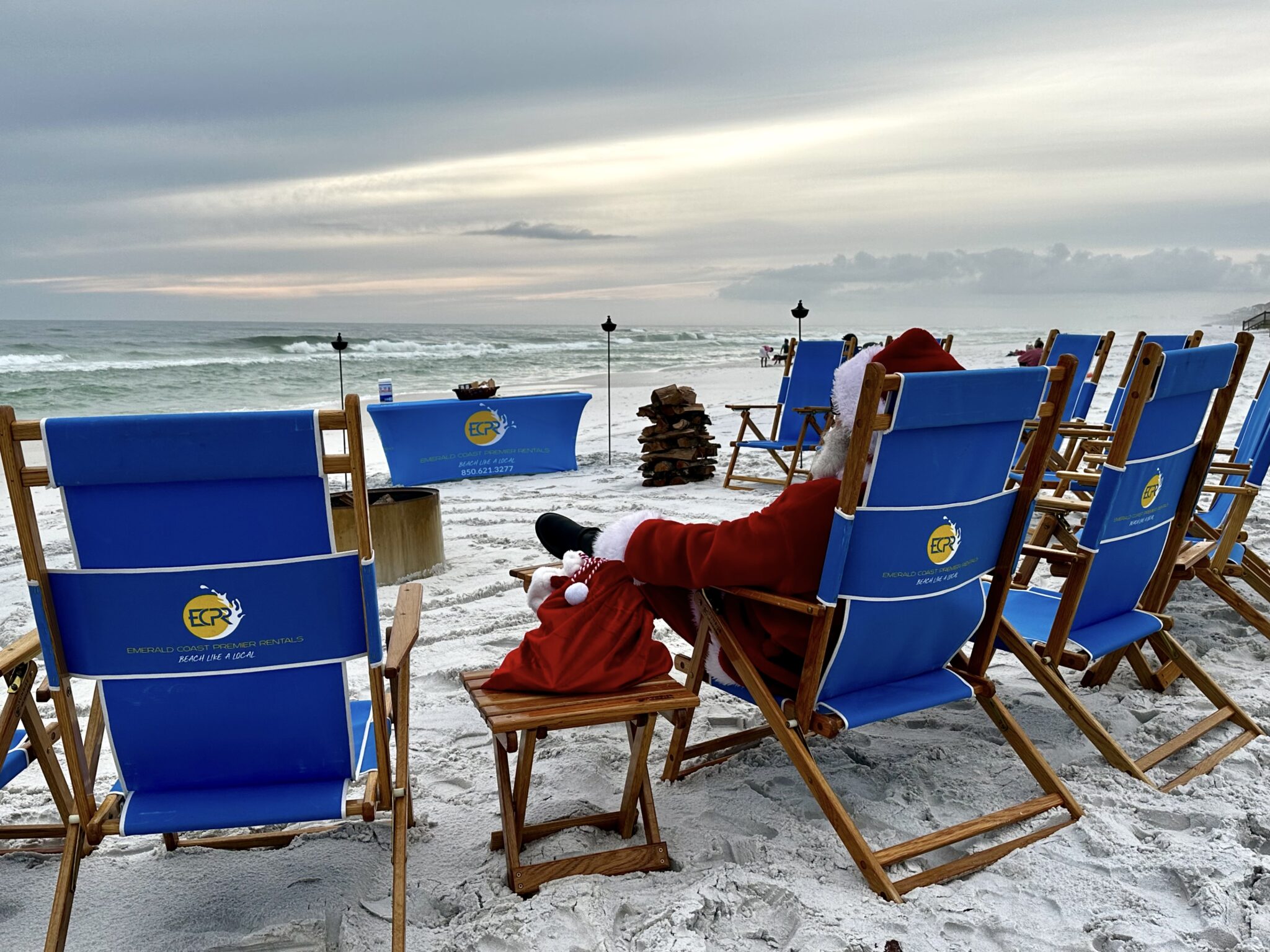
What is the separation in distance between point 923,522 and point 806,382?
571 centimetres

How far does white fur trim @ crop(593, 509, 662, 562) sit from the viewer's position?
7.42 ft

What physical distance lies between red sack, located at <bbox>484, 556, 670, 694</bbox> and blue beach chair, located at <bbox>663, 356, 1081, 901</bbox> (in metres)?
0.19

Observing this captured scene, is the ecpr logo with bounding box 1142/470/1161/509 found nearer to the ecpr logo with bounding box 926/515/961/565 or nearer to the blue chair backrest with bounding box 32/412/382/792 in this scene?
the ecpr logo with bounding box 926/515/961/565

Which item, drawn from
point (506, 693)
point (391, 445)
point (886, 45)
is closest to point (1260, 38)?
point (886, 45)

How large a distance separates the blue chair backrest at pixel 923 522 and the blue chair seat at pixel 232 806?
109 centimetres

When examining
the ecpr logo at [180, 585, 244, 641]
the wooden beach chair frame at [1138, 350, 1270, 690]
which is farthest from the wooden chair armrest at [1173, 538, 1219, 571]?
the ecpr logo at [180, 585, 244, 641]

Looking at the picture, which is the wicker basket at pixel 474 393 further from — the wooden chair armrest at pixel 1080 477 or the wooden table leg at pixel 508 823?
the wooden table leg at pixel 508 823

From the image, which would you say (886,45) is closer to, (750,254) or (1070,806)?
(1070,806)

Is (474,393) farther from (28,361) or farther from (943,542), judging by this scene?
(28,361)

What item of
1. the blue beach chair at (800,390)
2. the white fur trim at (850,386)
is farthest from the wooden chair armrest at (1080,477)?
the blue beach chair at (800,390)

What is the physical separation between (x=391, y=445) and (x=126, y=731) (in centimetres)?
600

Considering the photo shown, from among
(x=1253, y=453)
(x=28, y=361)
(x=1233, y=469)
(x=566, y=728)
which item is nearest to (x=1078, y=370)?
→ (x=1253, y=453)

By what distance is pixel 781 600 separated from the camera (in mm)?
2074

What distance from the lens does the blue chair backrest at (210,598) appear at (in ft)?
5.31
